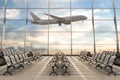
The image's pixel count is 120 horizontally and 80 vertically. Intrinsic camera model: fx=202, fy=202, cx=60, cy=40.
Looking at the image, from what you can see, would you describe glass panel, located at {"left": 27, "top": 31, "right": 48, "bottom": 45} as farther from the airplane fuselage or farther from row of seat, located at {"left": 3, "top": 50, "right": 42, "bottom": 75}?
row of seat, located at {"left": 3, "top": 50, "right": 42, "bottom": 75}

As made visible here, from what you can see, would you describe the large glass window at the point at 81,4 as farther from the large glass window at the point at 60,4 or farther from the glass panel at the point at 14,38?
the glass panel at the point at 14,38

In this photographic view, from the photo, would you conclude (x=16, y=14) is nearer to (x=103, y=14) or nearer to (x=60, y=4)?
(x=60, y=4)

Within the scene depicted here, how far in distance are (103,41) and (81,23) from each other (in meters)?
2.42

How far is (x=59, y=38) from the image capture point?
56.5 ft

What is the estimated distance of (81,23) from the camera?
17484 millimetres

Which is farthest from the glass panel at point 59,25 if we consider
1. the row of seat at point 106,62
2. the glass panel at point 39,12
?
the row of seat at point 106,62

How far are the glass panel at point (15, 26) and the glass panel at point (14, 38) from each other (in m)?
0.33

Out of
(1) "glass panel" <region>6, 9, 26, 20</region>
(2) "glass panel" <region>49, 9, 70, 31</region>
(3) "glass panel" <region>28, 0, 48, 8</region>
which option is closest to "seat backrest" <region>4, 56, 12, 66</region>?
(2) "glass panel" <region>49, 9, 70, 31</region>

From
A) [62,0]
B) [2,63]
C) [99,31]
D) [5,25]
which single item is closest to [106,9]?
[99,31]

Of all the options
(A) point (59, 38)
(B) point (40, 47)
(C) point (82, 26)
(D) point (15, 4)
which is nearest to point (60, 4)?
(C) point (82, 26)

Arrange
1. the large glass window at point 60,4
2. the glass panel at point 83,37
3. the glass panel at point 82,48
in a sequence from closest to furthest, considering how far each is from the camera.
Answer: the glass panel at point 83,37, the glass panel at point 82,48, the large glass window at point 60,4

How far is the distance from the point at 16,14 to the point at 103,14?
24.6 feet

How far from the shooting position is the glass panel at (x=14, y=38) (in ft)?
55.6

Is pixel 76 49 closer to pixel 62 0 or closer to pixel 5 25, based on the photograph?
pixel 62 0
